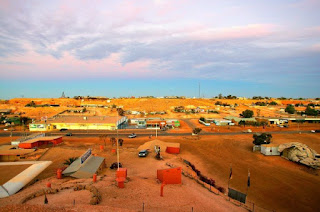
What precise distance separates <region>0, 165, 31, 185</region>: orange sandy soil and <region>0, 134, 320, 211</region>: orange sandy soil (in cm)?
252

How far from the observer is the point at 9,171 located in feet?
73.2

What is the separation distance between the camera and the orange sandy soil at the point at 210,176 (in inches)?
Answer: 605

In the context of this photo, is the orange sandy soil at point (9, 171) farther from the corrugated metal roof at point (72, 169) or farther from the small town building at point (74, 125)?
the small town building at point (74, 125)

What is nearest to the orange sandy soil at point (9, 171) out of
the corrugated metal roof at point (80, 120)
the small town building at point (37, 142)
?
the small town building at point (37, 142)

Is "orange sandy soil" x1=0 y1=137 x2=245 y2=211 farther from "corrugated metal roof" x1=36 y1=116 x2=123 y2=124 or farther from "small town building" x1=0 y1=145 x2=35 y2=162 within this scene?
"corrugated metal roof" x1=36 y1=116 x2=123 y2=124

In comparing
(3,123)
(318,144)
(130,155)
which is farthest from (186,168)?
(3,123)

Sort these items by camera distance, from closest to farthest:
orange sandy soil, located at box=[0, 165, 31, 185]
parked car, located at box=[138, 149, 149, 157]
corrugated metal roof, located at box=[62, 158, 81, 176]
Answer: orange sandy soil, located at box=[0, 165, 31, 185]
corrugated metal roof, located at box=[62, 158, 81, 176]
parked car, located at box=[138, 149, 149, 157]

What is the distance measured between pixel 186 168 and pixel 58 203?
17.3 meters

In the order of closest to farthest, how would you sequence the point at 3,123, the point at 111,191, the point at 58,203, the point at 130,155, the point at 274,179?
the point at 58,203 → the point at 111,191 → the point at 274,179 → the point at 130,155 → the point at 3,123

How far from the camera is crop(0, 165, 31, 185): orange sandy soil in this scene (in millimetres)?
20203

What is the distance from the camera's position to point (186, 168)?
87.6ft

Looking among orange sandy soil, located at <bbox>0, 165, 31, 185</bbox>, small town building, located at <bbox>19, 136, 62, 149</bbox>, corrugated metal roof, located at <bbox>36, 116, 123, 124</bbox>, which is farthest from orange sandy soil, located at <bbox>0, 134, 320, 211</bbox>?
corrugated metal roof, located at <bbox>36, 116, 123, 124</bbox>

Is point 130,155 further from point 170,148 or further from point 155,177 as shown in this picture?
point 155,177

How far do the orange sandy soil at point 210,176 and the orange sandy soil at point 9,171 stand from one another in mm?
2524
